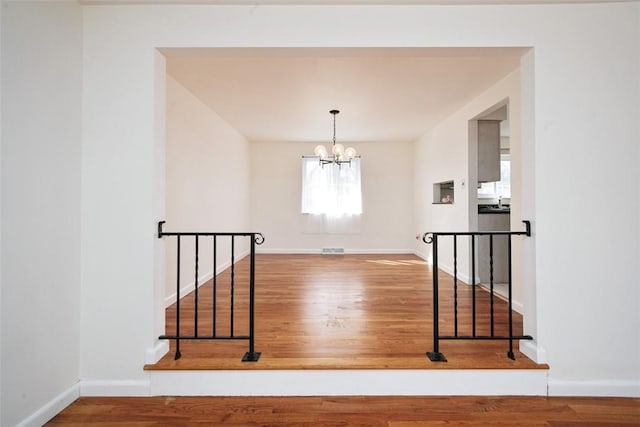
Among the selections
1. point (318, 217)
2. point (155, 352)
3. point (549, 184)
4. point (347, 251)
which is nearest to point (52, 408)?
point (155, 352)

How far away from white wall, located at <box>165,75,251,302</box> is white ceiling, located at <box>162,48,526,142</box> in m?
0.23

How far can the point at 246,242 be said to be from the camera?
6.81m

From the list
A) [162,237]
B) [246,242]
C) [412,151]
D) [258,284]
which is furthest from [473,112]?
[246,242]

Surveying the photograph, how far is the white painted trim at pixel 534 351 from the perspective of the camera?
6.40ft

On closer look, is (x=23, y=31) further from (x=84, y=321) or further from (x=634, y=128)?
(x=634, y=128)

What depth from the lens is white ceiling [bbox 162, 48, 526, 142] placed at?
2105mm

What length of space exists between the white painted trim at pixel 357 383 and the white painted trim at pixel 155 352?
73 millimetres

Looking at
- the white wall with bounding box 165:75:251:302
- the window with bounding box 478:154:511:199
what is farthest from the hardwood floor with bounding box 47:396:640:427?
the window with bounding box 478:154:511:199

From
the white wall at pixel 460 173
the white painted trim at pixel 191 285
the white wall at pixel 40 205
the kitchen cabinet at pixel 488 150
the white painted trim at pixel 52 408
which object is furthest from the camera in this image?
the kitchen cabinet at pixel 488 150

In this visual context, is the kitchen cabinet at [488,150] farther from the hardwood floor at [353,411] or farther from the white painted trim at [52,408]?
the white painted trim at [52,408]

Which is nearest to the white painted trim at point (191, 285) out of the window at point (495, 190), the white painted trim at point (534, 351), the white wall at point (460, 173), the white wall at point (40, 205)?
the white wall at point (40, 205)

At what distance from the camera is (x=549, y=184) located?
1955mm

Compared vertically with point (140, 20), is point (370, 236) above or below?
below

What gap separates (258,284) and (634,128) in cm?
377
